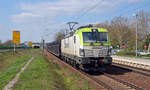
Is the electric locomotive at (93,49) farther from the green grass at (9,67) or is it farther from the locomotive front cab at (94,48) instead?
the green grass at (9,67)

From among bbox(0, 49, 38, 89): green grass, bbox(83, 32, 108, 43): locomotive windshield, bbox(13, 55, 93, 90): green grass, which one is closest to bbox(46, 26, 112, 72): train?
bbox(83, 32, 108, 43): locomotive windshield

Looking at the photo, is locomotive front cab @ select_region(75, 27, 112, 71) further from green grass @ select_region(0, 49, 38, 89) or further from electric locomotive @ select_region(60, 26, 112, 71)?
green grass @ select_region(0, 49, 38, 89)

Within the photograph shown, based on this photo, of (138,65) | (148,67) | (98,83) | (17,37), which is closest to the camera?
(98,83)

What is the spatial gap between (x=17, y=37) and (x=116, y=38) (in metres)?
31.7

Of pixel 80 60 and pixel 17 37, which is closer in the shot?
pixel 80 60

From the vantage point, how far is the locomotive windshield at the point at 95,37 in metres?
14.8

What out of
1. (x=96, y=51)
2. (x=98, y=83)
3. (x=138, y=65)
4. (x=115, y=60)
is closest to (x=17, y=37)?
(x=115, y=60)

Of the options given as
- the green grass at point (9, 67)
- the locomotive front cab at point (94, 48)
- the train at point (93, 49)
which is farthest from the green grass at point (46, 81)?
the locomotive front cab at point (94, 48)

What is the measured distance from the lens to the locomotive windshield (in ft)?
48.5

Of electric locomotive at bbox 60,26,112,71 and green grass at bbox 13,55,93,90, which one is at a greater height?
electric locomotive at bbox 60,26,112,71

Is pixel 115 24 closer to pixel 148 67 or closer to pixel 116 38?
pixel 116 38

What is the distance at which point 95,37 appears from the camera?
14977 mm

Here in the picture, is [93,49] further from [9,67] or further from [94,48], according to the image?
[9,67]

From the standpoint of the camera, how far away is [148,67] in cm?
1938
